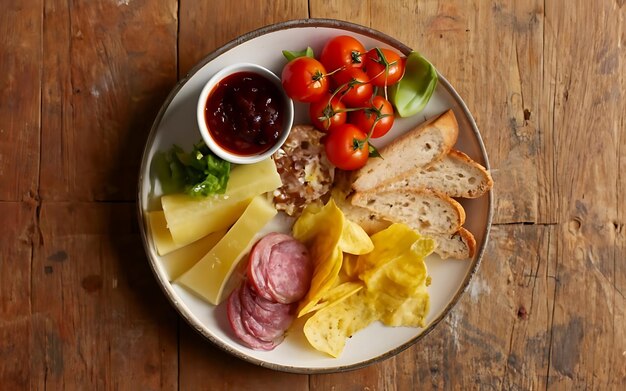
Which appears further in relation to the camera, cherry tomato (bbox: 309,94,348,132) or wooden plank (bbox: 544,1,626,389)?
wooden plank (bbox: 544,1,626,389)

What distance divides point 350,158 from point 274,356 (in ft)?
2.55

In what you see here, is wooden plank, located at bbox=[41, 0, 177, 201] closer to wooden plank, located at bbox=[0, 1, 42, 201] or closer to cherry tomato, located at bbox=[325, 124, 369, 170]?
wooden plank, located at bbox=[0, 1, 42, 201]

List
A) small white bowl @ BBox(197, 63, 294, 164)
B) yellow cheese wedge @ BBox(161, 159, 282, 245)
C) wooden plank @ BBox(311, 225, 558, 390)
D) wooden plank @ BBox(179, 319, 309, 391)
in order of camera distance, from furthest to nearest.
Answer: wooden plank @ BBox(311, 225, 558, 390), wooden plank @ BBox(179, 319, 309, 391), yellow cheese wedge @ BBox(161, 159, 282, 245), small white bowl @ BBox(197, 63, 294, 164)

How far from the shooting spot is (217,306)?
2.32 m

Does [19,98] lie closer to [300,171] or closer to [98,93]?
[98,93]

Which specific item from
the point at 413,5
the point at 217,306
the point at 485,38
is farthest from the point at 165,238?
the point at 485,38

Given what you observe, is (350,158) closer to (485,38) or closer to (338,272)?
(338,272)

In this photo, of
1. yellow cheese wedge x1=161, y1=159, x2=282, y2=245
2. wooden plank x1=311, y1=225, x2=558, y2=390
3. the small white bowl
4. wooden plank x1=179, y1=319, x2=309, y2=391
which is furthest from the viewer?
wooden plank x1=311, y1=225, x2=558, y2=390

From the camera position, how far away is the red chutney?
6.97 feet

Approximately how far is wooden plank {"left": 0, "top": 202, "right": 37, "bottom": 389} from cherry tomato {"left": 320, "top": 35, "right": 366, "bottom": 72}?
3.99ft

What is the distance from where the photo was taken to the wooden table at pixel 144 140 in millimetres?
2371

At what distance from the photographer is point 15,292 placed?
2.36m

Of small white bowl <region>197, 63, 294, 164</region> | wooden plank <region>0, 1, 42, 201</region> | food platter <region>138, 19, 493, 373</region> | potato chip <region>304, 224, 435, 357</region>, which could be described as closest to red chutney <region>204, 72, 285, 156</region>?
small white bowl <region>197, 63, 294, 164</region>

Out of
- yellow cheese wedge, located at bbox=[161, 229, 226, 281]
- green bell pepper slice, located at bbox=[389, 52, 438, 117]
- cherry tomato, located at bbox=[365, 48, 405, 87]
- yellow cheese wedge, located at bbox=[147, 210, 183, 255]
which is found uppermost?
cherry tomato, located at bbox=[365, 48, 405, 87]
